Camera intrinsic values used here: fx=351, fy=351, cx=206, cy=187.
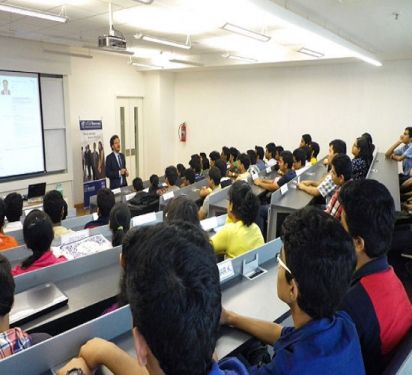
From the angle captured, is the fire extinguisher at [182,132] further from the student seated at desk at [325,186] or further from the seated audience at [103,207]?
the seated audience at [103,207]

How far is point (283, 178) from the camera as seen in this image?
14.7ft

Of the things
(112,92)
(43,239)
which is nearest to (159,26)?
(112,92)

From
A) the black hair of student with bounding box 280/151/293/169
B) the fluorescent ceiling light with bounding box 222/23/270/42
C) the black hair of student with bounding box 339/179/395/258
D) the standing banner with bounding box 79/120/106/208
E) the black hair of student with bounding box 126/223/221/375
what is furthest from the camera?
the standing banner with bounding box 79/120/106/208

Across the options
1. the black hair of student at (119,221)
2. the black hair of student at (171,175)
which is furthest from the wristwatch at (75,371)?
the black hair of student at (171,175)

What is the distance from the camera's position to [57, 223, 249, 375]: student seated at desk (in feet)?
2.09

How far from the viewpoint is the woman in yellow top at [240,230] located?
2271 mm

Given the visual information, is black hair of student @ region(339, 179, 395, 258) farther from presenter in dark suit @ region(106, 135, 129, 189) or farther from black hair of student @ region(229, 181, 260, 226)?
presenter in dark suit @ region(106, 135, 129, 189)

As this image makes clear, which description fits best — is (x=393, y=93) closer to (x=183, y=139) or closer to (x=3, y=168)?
Result: (x=183, y=139)

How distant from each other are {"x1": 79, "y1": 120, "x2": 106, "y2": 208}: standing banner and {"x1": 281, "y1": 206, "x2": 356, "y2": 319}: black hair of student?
6621 mm

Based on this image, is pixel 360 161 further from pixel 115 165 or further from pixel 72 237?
pixel 115 165

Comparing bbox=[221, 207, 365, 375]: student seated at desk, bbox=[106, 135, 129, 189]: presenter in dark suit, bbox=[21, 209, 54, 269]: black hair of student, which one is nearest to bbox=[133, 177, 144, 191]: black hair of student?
bbox=[106, 135, 129, 189]: presenter in dark suit

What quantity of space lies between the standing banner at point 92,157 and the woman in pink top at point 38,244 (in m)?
5.35

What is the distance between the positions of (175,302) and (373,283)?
931 millimetres

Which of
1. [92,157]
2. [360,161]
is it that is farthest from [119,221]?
[92,157]
